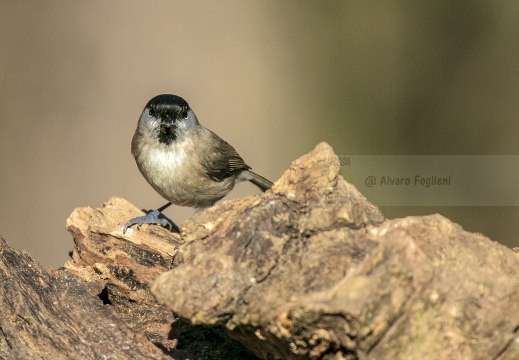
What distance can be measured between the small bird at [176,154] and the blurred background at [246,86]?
0.84 m

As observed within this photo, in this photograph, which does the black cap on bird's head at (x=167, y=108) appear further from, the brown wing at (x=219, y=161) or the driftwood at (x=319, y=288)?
the driftwood at (x=319, y=288)

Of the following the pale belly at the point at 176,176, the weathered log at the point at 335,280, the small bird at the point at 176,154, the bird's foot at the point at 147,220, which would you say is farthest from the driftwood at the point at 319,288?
the pale belly at the point at 176,176

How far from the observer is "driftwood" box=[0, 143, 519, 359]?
207 centimetres

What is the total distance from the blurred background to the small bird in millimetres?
840

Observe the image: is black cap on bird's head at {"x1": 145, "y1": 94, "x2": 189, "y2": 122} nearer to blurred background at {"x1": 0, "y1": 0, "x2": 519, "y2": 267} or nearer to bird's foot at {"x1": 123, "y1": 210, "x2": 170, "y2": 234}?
bird's foot at {"x1": 123, "y1": 210, "x2": 170, "y2": 234}

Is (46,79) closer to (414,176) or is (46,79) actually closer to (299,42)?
(299,42)

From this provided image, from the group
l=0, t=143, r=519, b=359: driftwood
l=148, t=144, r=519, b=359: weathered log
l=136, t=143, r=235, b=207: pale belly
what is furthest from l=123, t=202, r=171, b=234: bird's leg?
l=148, t=144, r=519, b=359: weathered log

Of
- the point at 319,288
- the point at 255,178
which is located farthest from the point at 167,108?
the point at 319,288

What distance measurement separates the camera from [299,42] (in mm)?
7594

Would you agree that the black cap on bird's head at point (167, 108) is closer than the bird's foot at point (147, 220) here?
No

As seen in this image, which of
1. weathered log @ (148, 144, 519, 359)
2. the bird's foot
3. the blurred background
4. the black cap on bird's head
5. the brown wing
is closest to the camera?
weathered log @ (148, 144, 519, 359)

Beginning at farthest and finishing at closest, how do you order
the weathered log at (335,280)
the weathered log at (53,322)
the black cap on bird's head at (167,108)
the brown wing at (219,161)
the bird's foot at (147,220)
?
the brown wing at (219,161) → the black cap on bird's head at (167,108) → the bird's foot at (147,220) → the weathered log at (53,322) → the weathered log at (335,280)

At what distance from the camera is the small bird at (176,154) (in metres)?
4.52

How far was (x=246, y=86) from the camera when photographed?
679 centimetres
